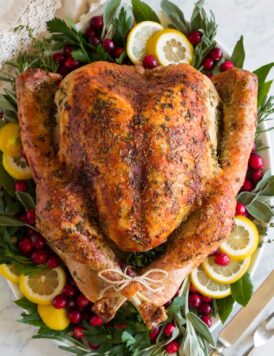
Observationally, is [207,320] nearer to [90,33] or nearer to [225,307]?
[225,307]

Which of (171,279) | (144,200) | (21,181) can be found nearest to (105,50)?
(21,181)

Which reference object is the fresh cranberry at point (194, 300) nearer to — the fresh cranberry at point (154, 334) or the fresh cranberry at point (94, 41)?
the fresh cranberry at point (154, 334)

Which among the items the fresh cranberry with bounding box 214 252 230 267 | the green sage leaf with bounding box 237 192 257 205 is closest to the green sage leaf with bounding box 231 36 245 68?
the green sage leaf with bounding box 237 192 257 205

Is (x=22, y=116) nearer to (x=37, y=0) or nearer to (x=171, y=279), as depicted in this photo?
(x=37, y=0)

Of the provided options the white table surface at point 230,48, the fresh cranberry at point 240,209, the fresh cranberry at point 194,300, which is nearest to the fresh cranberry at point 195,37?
the white table surface at point 230,48

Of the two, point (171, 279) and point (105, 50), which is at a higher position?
point (105, 50)

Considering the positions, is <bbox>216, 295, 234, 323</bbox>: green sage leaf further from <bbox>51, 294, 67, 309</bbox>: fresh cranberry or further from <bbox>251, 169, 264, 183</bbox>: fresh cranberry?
<bbox>51, 294, 67, 309</bbox>: fresh cranberry
